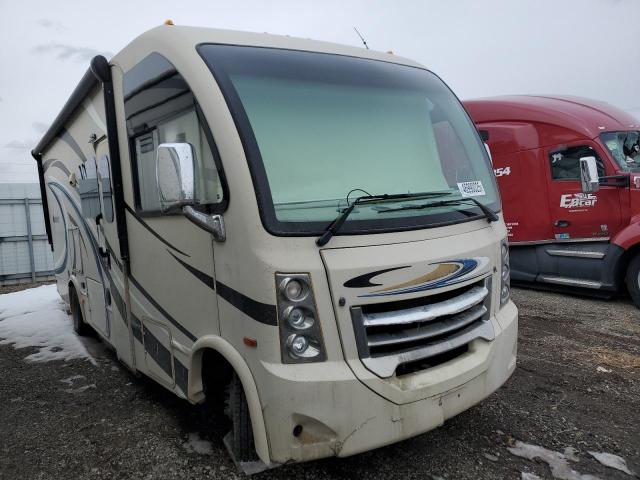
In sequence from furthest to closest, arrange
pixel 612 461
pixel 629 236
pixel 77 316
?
pixel 629 236 → pixel 77 316 → pixel 612 461

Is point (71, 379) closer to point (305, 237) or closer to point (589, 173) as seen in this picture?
point (305, 237)

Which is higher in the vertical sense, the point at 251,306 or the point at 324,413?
the point at 251,306

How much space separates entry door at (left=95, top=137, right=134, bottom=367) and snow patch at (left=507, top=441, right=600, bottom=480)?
2898 millimetres

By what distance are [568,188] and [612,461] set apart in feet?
15.6

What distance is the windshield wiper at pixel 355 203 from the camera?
232 centimetres

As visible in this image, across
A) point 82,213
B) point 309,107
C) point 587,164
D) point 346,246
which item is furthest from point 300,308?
point 587,164

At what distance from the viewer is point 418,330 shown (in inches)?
98.3

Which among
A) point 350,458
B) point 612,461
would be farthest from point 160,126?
point 612,461

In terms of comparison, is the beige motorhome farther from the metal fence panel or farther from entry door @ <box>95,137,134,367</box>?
the metal fence panel

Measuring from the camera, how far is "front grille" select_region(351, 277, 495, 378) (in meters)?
2.35

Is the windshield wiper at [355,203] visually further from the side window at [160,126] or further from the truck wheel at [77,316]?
the truck wheel at [77,316]

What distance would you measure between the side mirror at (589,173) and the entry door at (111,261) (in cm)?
558

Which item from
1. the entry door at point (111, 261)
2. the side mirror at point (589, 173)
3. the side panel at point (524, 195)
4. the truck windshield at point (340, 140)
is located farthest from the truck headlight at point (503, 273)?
the side panel at point (524, 195)

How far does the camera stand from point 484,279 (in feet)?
9.43
